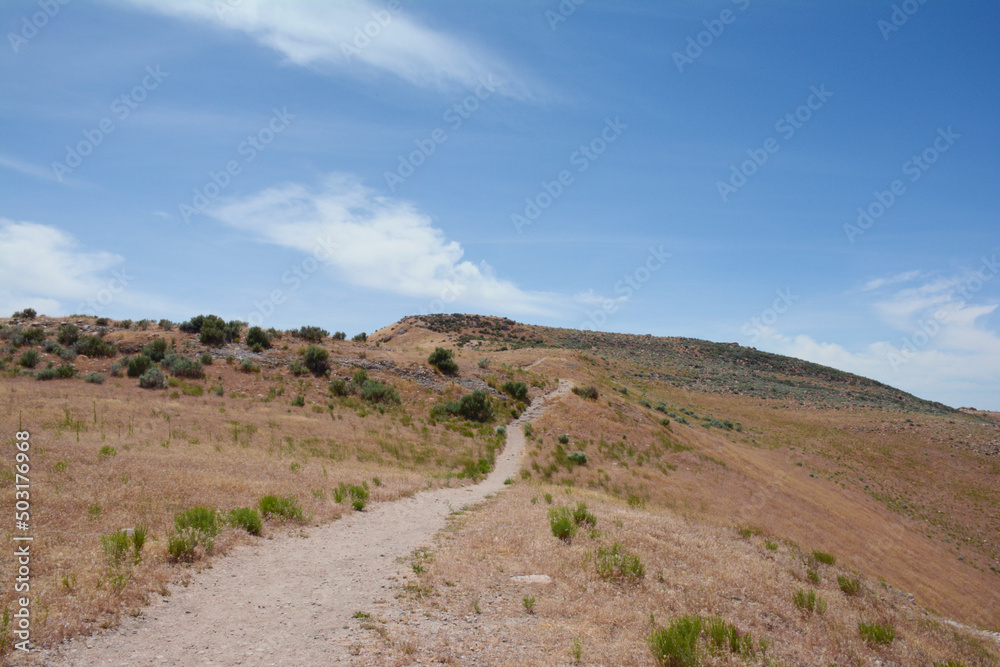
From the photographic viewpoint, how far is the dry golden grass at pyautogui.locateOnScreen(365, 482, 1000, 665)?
19.7 feet

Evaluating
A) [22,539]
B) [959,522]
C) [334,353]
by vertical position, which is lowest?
[959,522]

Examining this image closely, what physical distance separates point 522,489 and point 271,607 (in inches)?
479

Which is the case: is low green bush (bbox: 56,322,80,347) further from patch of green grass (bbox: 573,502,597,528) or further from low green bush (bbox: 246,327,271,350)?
patch of green grass (bbox: 573,502,597,528)

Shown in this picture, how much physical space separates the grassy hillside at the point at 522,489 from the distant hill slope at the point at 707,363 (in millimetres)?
17389

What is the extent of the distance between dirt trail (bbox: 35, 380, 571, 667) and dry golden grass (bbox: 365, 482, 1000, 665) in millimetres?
683

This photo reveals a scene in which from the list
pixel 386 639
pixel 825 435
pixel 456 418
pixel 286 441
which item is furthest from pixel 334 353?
pixel 825 435

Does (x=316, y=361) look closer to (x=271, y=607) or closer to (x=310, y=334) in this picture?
(x=310, y=334)

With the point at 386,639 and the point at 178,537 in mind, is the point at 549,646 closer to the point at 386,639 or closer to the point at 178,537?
the point at 386,639

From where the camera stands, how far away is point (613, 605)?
742 centimetres

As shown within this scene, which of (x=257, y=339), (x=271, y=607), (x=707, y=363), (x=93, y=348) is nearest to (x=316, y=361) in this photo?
(x=257, y=339)

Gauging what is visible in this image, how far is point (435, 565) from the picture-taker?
28.3 ft

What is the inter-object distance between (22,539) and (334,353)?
A: 28.9 meters

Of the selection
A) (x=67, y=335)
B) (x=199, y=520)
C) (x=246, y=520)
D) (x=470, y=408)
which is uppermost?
(x=67, y=335)

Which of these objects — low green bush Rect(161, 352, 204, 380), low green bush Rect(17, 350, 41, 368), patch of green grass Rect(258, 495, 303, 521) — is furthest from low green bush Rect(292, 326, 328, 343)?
patch of green grass Rect(258, 495, 303, 521)
